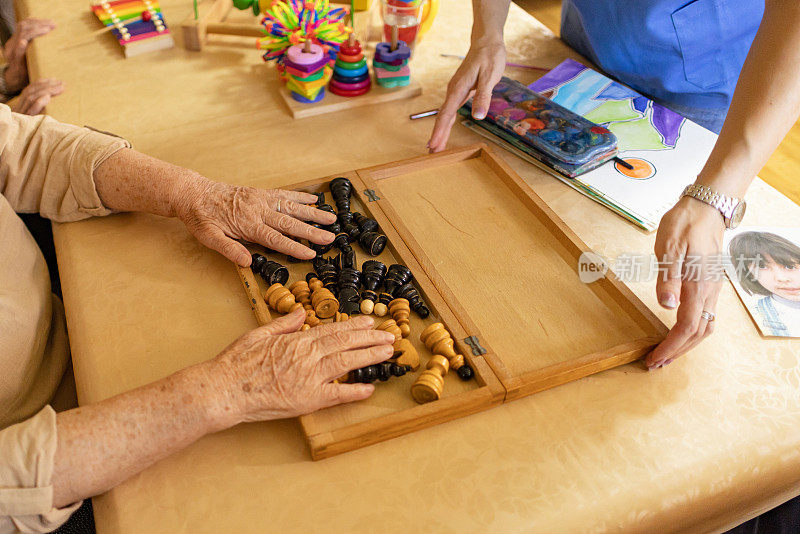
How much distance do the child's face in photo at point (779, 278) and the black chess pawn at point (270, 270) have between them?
101cm

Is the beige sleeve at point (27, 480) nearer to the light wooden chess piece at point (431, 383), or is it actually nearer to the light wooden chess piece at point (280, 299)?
the light wooden chess piece at point (280, 299)

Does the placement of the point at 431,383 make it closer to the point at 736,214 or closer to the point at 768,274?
the point at 736,214

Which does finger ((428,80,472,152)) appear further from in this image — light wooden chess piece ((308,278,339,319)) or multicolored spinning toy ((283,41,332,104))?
light wooden chess piece ((308,278,339,319))

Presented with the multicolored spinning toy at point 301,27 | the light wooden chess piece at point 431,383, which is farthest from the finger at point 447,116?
the light wooden chess piece at point 431,383

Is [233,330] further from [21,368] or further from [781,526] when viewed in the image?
[781,526]

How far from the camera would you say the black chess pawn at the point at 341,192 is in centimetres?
136

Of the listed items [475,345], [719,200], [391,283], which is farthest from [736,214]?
[391,283]

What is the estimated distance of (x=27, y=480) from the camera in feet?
2.75

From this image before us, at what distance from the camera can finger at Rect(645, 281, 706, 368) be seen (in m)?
1.05

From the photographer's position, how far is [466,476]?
0.92 meters

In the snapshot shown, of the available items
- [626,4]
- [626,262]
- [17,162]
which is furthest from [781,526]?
[17,162]

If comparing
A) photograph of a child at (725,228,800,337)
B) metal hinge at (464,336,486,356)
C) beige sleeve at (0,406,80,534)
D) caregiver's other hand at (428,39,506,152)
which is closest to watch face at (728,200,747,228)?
photograph of a child at (725,228,800,337)

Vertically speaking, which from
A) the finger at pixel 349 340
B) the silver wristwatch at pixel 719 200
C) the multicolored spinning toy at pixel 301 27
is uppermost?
the multicolored spinning toy at pixel 301 27

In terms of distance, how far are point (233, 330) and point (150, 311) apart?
0.58ft
